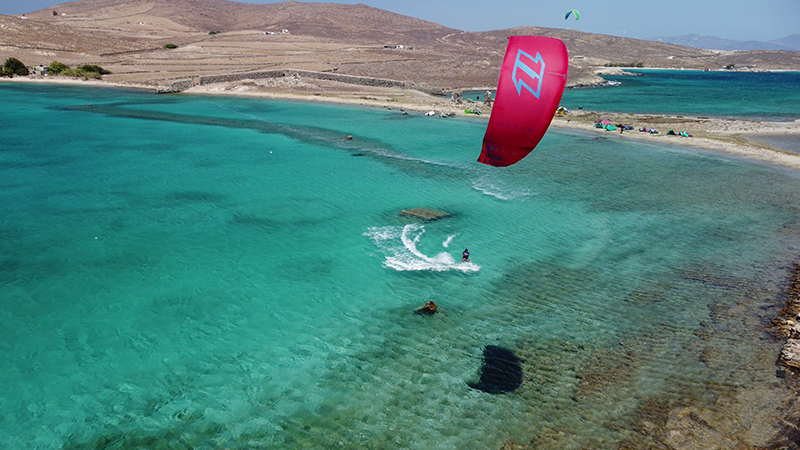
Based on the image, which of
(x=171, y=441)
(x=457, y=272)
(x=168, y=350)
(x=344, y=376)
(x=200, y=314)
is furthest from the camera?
(x=457, y=272)

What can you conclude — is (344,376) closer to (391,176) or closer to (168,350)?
(168,350)

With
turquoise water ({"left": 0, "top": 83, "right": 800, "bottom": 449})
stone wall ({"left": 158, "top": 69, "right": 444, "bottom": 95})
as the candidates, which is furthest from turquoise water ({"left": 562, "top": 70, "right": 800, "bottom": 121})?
turquoise water ({"left": 0, "top": 83, "right": 800, "bottom": 449})

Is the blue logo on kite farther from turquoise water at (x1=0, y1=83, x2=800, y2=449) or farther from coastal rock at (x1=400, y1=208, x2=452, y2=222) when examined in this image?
coastal rock at (x1=400, y1=208, x2=452, y2=222)

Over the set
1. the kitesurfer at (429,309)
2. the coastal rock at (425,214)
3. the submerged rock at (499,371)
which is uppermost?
the coastal rock at (425,214)

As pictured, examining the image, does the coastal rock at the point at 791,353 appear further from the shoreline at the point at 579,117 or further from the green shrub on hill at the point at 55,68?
the green shrub on hill at the point at 55,68

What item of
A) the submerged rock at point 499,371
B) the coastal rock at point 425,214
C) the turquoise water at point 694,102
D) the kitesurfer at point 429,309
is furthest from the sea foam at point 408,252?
the turquoise water at point 694,102

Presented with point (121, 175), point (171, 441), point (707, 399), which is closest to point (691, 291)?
point (707, 399)
